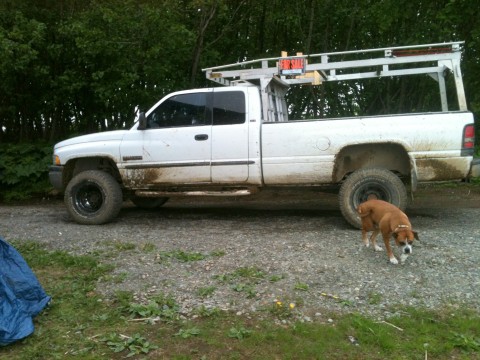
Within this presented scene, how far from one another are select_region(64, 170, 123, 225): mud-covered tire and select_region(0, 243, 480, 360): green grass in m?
3.14

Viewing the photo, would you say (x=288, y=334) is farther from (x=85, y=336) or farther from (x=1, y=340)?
(x=1, y=340)

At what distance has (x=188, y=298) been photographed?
4.55 metres

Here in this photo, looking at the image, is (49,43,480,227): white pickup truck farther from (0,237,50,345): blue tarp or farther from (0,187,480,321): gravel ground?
(0,237,50,345): blue tarp

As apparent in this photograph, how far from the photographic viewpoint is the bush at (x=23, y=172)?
11609 millimetres

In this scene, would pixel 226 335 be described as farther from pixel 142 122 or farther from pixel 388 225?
pixel 142 122

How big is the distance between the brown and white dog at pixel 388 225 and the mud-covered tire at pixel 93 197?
385 cm

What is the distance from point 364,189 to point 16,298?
182 inches

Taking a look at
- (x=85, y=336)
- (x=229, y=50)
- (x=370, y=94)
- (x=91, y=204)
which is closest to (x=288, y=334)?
(x=85, y=336)

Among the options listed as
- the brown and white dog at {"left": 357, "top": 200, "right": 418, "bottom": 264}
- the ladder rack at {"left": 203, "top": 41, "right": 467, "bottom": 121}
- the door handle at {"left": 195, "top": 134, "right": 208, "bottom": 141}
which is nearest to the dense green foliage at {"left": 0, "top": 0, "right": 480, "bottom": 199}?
the ladder rack at {"left": 203, "top": 41, "right": 467, "bottom": 121}

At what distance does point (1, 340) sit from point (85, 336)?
24.0 inches

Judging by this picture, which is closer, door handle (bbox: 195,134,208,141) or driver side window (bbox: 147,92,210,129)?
door handle (bbox: 195,134,208,141)

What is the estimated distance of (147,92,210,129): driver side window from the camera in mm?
7422

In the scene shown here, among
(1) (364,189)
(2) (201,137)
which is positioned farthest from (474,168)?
(2) (201,137)

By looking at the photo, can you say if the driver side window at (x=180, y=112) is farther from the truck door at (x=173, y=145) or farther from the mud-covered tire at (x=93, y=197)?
the mud-covered tire at (x=93, y=197)
